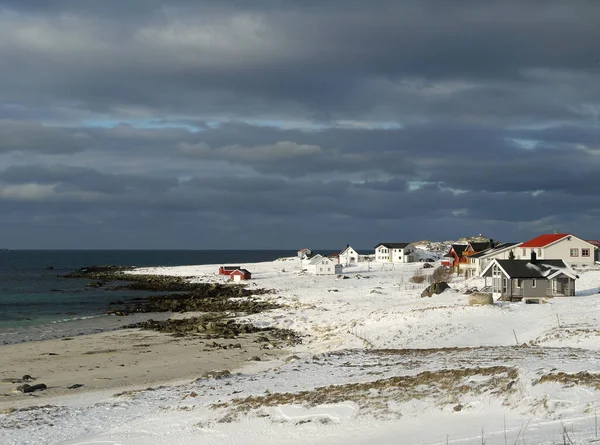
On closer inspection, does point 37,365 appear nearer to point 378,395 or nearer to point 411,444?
point 378,395

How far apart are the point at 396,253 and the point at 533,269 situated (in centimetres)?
8127

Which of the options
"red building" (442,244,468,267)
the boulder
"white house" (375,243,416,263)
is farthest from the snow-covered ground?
"white house" (375,243,416,263)

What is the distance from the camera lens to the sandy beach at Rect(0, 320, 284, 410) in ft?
89.3

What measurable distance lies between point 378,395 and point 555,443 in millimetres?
6816

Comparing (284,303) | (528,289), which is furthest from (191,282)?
(528,289)

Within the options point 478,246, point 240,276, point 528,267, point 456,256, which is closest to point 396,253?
point 456,256

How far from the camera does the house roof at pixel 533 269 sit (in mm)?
47406

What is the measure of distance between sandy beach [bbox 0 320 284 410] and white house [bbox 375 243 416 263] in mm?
89732

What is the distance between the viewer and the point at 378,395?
17797mm

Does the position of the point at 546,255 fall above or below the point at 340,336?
above

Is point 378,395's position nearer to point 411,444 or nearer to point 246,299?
point 411,444

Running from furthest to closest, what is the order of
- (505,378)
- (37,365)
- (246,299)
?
1. (246,299)
2. (37,365)
3. (505,378)

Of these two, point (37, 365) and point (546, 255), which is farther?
point (546, 255)

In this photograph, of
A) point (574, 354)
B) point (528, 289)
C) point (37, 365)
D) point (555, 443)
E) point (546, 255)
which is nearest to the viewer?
point (555, 443)
